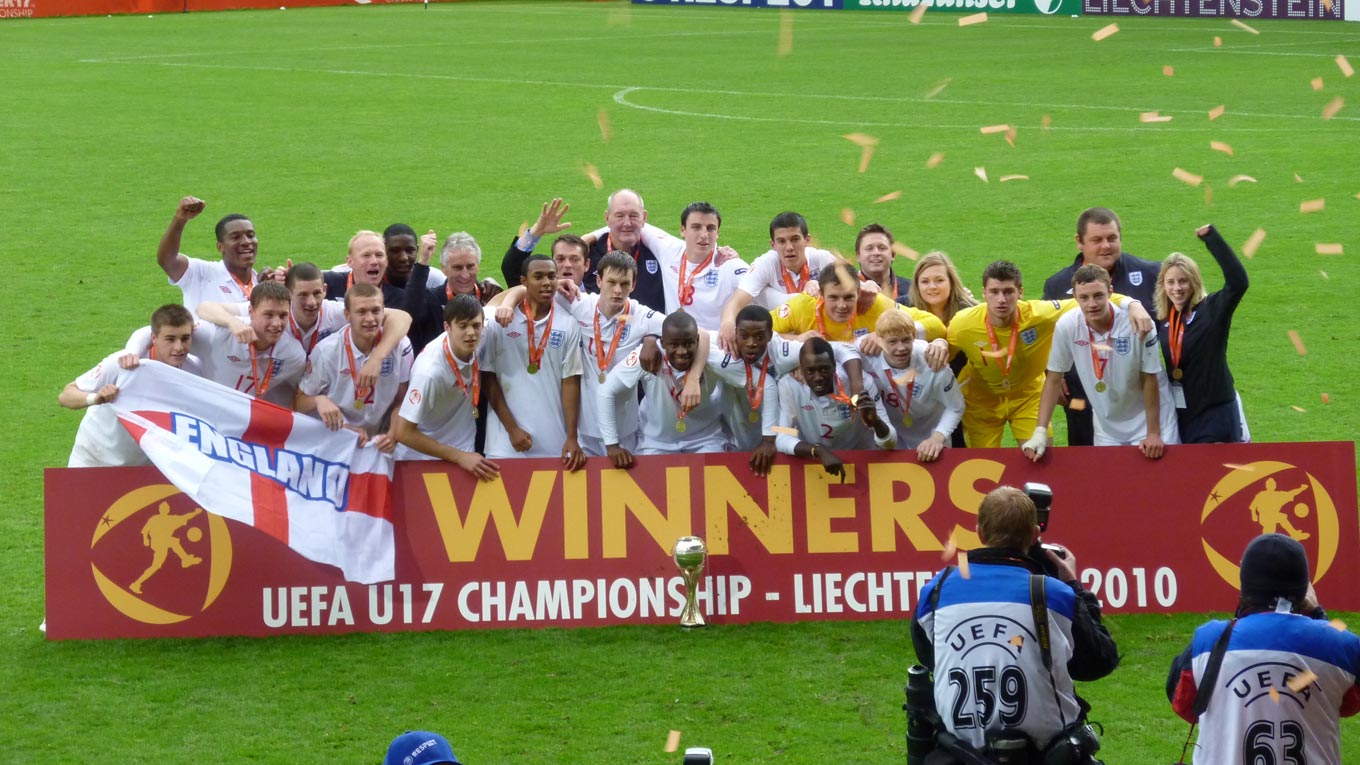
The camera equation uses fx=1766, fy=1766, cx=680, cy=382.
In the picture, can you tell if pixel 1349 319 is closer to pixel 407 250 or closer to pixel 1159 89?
pixel 407 250

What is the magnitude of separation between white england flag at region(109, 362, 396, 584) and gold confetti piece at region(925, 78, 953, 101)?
20.7 meters

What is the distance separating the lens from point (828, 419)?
873 cm

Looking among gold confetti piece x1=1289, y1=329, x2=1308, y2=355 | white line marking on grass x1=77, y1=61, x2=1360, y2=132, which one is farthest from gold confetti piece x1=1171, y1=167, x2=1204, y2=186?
gold confetti piece x1=1289, y1=329, x2=1308, y2=355

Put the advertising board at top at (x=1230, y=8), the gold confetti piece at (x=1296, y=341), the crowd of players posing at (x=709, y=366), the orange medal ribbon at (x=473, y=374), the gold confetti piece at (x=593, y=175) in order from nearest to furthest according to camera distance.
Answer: the crowd of players posing at (x=709, y=366) < the orange medal ribbon at (x=473, y=374) < the gold confetti piece at (x=1296, y=341) < the gold confetti piece at (x=593, y=175) < the advertising board at top at (x=1230, y=8)

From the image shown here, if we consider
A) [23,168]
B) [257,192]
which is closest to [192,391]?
[257,192]

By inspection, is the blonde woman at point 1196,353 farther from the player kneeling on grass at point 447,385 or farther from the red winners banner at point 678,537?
the player kneeling on grass at point 447,385

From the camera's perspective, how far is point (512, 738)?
7324 mm

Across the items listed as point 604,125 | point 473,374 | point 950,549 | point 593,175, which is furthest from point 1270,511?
point 604,125

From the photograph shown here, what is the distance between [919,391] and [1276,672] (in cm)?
368

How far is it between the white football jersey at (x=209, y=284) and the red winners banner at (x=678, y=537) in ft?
5.90

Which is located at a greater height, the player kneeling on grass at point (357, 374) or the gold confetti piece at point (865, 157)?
the gold confetti piece at point (865, 157)

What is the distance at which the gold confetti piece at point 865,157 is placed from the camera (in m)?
22.4

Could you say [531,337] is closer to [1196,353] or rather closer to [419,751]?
[1196,353]

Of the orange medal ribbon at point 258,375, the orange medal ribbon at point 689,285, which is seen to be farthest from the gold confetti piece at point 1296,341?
A: the orange medal ribbon at point 258,375
